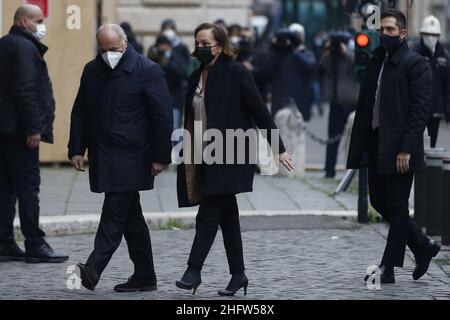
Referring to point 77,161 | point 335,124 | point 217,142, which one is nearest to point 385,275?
point 217,142

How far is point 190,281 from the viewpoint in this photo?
9.48 m

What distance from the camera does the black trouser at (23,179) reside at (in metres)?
11.3

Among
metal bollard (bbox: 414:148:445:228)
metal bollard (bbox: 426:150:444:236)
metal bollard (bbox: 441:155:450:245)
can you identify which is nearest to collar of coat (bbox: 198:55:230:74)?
metal bollard (bbox: 441:155:450:245)

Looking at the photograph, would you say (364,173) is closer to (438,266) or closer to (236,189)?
(438,266)

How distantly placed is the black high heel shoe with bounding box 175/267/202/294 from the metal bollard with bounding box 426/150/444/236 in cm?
352

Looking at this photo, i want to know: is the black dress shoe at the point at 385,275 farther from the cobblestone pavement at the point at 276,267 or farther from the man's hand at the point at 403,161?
the man's hand at the point at 403,161

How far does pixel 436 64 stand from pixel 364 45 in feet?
3.21

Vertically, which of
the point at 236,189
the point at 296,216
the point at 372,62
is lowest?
the point at 296,216

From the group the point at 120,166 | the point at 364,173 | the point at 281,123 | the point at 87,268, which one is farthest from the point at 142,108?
the point at 281,123

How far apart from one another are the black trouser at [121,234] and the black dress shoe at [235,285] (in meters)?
0.58

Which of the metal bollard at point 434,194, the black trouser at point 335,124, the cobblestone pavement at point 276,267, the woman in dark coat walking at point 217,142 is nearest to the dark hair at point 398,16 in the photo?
the woman in dark coat walking at point 217,142

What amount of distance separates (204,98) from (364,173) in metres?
4.66
